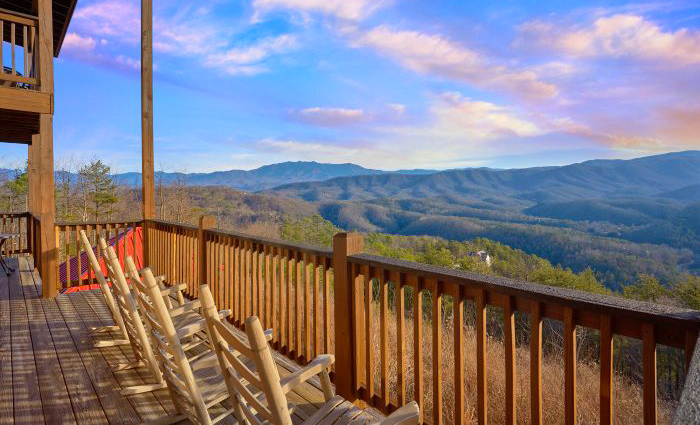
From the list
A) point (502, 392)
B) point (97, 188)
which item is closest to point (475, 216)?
point (97, 188)

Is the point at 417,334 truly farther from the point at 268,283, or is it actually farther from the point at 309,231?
the point at 309,231

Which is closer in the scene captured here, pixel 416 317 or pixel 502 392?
pixel 416 317

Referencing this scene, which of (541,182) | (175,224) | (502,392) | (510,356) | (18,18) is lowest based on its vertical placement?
(502,392)

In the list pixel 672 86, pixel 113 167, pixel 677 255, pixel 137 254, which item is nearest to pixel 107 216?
pixel 113 167

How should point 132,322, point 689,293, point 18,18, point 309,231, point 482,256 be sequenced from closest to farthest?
point 132,322 < point 18,18 < point 689,293 < point 482,256 < point 309,231

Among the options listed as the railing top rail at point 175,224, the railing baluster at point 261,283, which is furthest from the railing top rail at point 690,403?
the railing top rail at point 175,224

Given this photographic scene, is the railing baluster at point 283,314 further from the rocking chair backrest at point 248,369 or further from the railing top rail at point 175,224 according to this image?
the railing top rail at point 175,224

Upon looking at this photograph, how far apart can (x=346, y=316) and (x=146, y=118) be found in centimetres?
523

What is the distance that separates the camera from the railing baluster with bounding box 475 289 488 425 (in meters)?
1.76

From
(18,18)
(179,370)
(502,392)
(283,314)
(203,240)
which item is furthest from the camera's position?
(502,392)

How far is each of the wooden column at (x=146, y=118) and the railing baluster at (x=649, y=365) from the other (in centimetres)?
620

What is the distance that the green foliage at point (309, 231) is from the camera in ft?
152

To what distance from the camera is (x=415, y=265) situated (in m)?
2.15

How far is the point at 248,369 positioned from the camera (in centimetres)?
146
